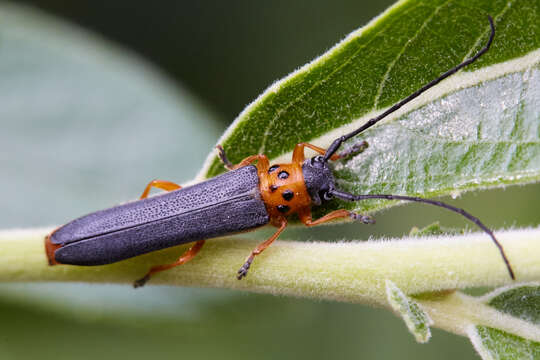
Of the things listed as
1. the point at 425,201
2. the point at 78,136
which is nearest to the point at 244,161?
the point at 425,201

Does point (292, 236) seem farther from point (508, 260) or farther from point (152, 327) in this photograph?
point (508, 260)

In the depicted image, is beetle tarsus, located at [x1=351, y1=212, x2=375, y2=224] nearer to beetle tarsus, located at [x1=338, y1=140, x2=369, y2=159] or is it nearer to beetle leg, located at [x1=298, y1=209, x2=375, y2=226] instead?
beetle leg, located at [x1=298, y1=209, x2=375, y2=226]

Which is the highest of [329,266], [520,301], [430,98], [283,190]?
[283,190]

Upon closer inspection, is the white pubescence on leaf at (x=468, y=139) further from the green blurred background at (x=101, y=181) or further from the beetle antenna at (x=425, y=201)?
the green blurred background at (x=101, y=181)

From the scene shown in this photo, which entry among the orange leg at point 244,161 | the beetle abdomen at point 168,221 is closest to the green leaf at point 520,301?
the orange leg at point 244,161

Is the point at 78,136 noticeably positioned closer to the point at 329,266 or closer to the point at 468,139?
the point at 329,266

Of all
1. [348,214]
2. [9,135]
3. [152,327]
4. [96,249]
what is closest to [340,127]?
[348,214]
